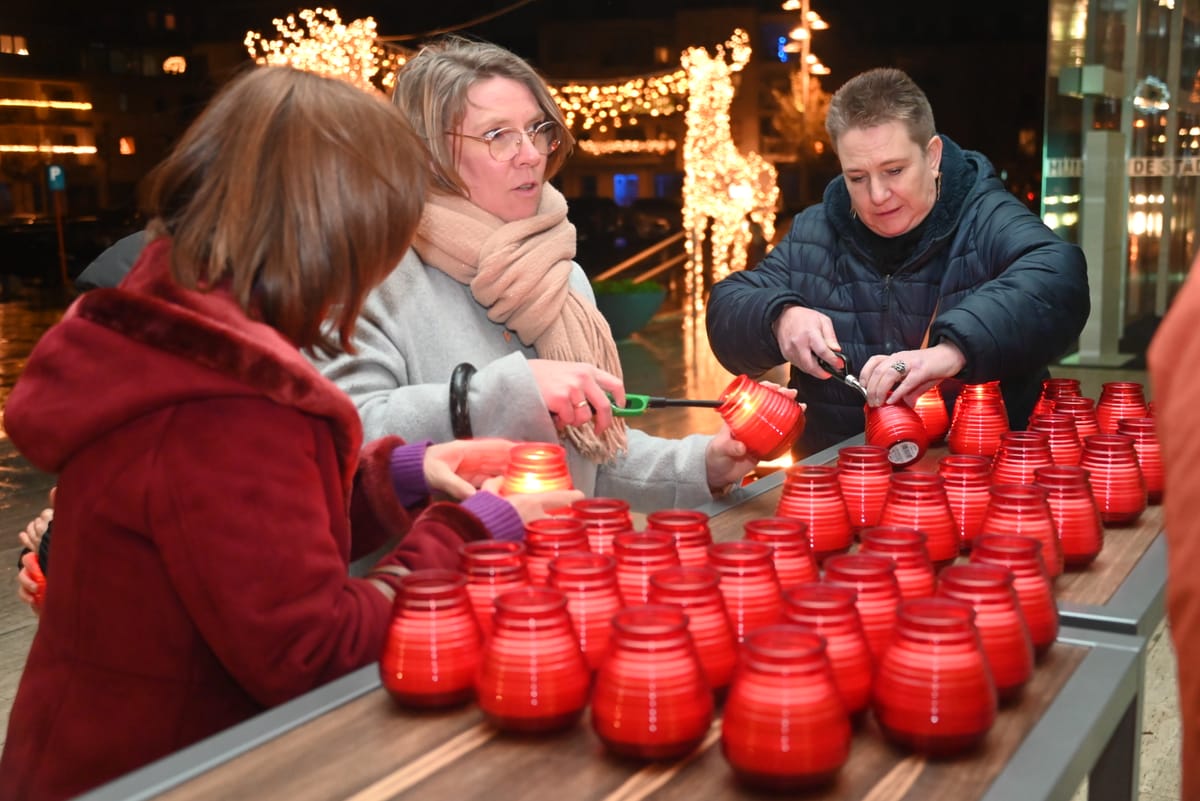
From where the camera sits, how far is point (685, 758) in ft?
3.70

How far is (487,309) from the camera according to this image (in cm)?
234

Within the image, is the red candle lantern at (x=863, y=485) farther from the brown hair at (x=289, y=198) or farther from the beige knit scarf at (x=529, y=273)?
the brown hair at (x=289, y=198)

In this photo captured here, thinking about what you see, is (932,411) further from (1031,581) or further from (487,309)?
(1031,581)

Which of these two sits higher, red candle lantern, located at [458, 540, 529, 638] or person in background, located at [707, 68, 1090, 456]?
person in background, located at [707, 68, 1090, 456]

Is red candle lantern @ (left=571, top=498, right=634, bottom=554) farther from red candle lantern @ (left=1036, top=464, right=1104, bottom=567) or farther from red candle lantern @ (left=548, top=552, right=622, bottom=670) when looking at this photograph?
red candle lantern @ (left=1036, top=464, right=1104, bottom=567)

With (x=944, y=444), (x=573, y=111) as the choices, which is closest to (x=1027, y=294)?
(x=944, y=444)

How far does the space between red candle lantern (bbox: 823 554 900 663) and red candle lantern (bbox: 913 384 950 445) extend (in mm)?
1409

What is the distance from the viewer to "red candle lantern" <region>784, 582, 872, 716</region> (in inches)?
45.3

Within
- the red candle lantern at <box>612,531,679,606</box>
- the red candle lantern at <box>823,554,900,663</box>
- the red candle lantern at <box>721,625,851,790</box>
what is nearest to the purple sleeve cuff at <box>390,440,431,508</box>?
the red candle lantern at <box>612,531,679,606</box>

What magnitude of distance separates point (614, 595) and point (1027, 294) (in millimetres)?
1693

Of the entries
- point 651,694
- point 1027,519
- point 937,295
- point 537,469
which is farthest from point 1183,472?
point 937,295

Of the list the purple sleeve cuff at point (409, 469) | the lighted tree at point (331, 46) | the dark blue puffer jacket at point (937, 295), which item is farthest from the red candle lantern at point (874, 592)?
the lighted tree at point (331, 46)

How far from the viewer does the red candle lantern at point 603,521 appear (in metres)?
1.56

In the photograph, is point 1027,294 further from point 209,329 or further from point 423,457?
point 209,329
